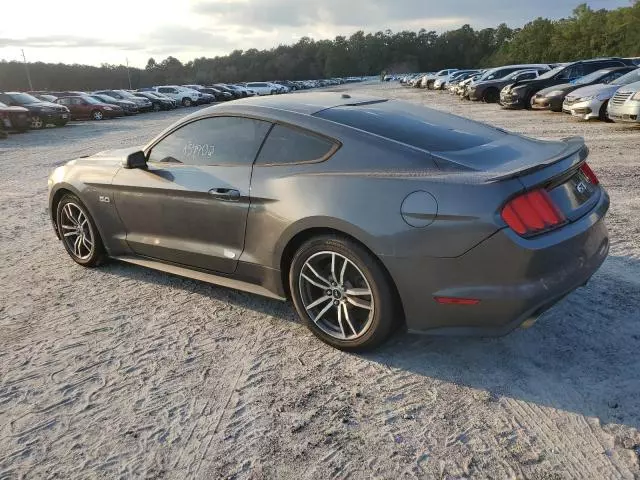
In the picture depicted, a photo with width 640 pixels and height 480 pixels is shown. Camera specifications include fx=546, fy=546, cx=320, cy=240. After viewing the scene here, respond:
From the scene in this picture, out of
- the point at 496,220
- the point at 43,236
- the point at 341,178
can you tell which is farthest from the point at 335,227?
the point at 43,236

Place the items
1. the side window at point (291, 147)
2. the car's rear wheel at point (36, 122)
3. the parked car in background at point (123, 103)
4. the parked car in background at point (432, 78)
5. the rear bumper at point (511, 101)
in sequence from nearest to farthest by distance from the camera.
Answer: the side window at point (291, 147), the rear bumper at point (511, 101), the car's rear wheel at point (36, 122), the parked car in background at point (123, 103), the parked car in background at point (432, 78)

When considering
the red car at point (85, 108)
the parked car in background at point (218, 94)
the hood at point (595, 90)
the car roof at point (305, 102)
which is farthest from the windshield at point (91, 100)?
the car roof at point (305, 102)

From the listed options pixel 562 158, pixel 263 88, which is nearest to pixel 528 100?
pixel 562 158

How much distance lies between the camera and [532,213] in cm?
275

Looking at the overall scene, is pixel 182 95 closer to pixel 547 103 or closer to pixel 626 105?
pixel 547 103

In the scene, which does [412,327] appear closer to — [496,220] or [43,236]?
[496,220]

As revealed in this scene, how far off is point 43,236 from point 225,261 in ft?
11.4

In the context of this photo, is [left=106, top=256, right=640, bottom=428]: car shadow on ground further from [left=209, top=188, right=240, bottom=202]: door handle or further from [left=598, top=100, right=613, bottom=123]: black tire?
[left=598, top=100, right=613, bottom=123]: black tire

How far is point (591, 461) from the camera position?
2314 millimetres

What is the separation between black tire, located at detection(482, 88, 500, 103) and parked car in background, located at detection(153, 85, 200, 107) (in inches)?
884

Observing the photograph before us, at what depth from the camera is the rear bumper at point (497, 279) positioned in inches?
106

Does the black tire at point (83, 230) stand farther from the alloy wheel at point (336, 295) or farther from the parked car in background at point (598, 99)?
the parked car in background at point (598, 99)

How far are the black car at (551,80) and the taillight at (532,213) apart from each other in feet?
55.4

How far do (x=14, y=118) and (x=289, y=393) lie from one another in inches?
852
